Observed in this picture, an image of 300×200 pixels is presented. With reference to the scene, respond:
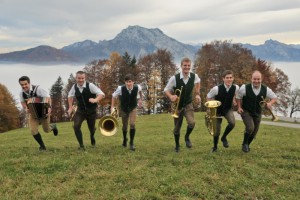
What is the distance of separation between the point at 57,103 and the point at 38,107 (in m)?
70.8

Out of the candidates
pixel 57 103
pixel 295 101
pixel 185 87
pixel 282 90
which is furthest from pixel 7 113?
pixel 295 101

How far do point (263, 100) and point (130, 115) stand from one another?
4.33m

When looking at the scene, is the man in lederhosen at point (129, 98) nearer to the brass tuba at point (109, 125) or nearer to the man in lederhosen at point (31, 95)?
the brass tuba at point (109, 125)

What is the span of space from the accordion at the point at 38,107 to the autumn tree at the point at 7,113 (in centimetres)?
5660

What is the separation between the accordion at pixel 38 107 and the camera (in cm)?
1004

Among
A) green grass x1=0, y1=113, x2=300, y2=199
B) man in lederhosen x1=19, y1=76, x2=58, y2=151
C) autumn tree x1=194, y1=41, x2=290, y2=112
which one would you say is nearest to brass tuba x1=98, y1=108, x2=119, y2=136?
green grass x1=0, y1=113, x2=300, y2=199

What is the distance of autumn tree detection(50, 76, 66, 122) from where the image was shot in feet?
249

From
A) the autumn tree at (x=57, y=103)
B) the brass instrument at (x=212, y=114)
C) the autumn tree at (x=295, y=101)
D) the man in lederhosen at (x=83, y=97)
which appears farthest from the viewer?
the autumn tree at (x=295, y=101)

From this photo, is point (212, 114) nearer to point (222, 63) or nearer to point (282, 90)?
A: point (222, 63)

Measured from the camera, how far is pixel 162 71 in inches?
2272

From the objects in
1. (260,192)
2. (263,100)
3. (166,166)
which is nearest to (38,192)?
(166,166)

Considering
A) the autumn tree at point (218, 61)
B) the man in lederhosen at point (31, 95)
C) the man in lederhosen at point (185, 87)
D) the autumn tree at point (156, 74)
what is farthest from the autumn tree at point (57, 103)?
the man in lederhosen at point (185, 87)

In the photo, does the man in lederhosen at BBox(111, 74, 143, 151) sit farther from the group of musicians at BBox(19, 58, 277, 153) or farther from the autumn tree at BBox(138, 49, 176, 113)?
the autumn tree at BBox(138, 49, 176, 113)

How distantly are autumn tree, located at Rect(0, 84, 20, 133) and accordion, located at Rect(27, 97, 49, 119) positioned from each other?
5660cm
